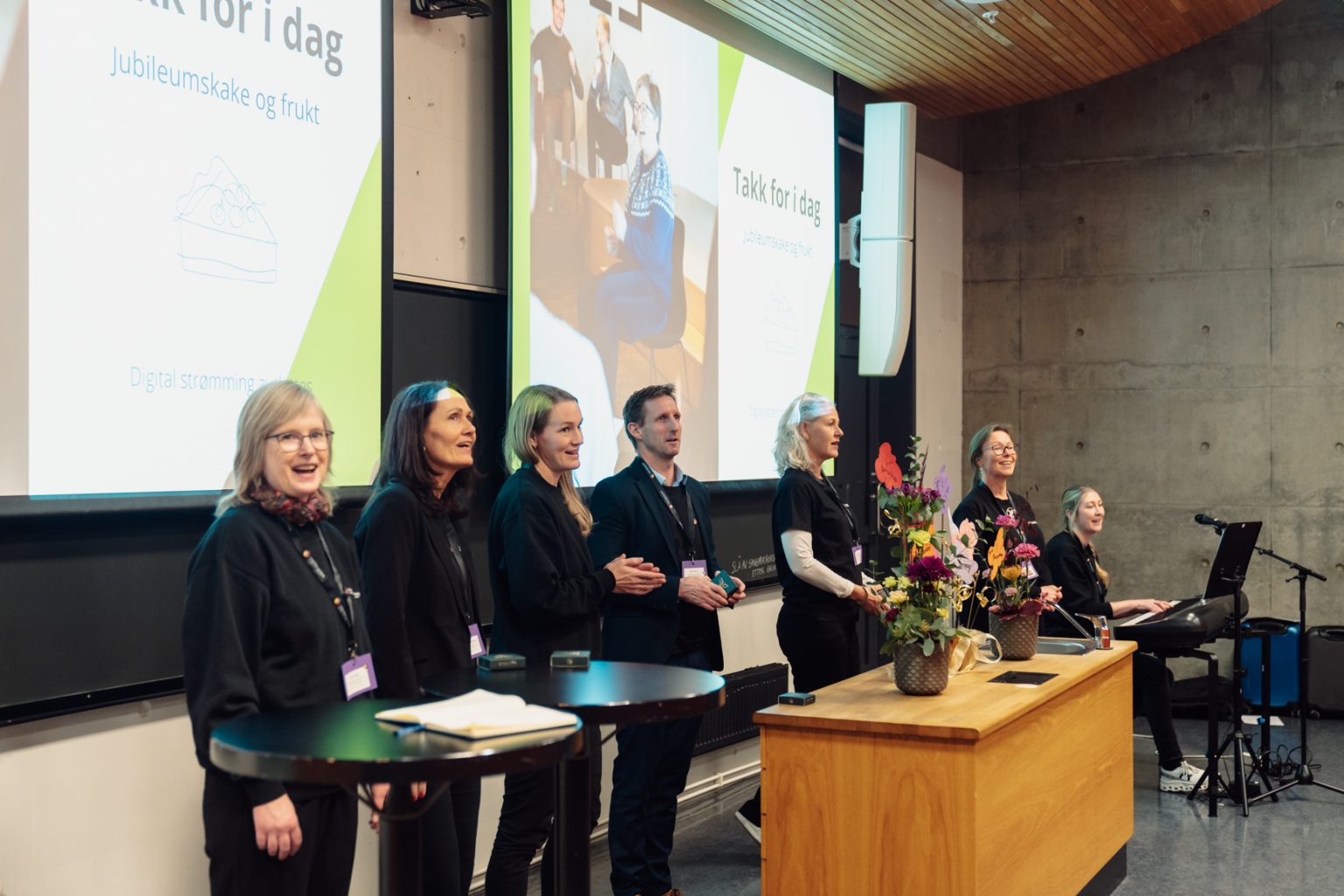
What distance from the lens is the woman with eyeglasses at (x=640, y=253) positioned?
497cm

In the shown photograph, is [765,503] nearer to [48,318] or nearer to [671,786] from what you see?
[671,786]

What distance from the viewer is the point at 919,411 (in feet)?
27.0

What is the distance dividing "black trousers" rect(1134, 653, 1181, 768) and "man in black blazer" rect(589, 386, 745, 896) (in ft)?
8.60

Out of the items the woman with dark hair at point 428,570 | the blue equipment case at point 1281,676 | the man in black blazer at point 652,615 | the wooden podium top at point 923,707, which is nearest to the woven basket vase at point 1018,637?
the wooden podium top at point 923,707

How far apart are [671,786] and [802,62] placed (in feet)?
12.7

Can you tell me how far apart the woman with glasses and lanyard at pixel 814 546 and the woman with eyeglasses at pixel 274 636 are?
220cm

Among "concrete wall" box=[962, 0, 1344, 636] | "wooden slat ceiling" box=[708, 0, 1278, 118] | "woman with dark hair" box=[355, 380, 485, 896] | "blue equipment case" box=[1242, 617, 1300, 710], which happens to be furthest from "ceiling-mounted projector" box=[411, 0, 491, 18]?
"blue equipment case" box=[1242, 617, 1300, 710]

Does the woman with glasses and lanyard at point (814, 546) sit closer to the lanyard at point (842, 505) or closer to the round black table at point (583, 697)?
the lanyard at point (842, 505)

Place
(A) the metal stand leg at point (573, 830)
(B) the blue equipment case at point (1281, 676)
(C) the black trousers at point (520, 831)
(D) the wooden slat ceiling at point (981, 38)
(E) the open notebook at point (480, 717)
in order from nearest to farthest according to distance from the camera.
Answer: (E) the open notebook at point (480, 717) < (A) the metal stand leg at point (573, 830) < (C) the black trousers at point (520, 831) < (D) the wooden slat ceiling at point (981, 38) < (B) the blue equipment case at point (1281, 676)

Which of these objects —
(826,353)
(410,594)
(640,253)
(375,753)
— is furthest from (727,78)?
(375,753)

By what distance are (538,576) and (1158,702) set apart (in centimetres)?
355

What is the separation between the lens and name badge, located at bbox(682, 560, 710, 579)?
399 cm

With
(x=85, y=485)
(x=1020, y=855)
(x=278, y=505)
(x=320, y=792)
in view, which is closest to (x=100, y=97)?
(x=85, y=485)

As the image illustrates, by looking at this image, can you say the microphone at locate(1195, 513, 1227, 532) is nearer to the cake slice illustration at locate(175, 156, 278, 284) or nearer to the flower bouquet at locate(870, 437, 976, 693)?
the flower bouquet at locate(870, 437, 976, 693)
